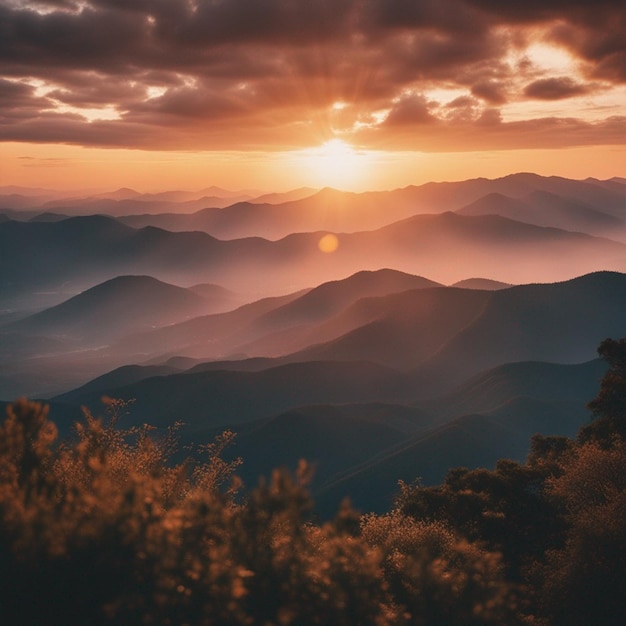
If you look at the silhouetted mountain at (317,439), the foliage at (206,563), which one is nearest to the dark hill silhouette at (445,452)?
the silhouetted mountain at (317,439)

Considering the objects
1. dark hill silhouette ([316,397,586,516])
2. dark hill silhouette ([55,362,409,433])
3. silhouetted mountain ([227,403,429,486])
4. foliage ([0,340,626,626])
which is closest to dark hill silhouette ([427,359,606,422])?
dark hill silhouette ([316,397,586,516])

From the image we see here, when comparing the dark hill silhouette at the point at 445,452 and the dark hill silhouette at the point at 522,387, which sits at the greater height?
the dark hill silhouette at the point at 522,387

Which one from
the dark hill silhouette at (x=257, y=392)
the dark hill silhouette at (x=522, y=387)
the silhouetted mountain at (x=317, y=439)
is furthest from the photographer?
the dark hill silhouette at (x=257, y=392)

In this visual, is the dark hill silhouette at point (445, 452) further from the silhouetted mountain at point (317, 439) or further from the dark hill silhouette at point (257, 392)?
the dark hill silhouette at point (257, 392)

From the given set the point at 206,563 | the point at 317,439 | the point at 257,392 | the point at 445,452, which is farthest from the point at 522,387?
the point at 206,563

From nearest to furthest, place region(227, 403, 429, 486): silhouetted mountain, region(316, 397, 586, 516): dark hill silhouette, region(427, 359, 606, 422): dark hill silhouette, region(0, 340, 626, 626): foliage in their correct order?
region(0, 340, 626, 626): foliage, region(316, 397, 586, 516): dark hill silhouette, region(227, 403, 429, 486): silhouetted mountain, region(427, 359, 606, 422): dark hill silhouette

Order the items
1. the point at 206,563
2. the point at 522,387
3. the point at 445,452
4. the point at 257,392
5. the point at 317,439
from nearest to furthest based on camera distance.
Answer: the point at 206,563 → the point at 445,452 → the point at 317,439 → the point at 522,387 → the point at 257,392

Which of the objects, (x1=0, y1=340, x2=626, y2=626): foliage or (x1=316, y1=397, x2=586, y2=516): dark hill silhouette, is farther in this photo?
(x1=316, y1=397, x2=586, y2=516): dark hill silhouette

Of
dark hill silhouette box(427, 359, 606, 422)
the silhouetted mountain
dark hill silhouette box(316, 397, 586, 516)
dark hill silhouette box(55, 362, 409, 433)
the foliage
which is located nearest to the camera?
the foliage

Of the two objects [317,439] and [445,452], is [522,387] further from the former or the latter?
[317,439]

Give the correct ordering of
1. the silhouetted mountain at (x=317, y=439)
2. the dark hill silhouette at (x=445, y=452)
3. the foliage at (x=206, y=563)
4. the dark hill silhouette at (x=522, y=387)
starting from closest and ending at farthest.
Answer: the foliage at (x=206, y=563), the dark hill silhouette at (x=445, y=452), the silhouetted mountain at (x=317, y=439), the dark hill silhouette at (x=522, y=387)

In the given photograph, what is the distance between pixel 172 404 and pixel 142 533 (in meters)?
175

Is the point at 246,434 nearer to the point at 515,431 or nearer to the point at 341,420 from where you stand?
the point at 341,420

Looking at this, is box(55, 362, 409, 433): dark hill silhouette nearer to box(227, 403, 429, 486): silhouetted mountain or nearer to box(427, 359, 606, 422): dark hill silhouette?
box(427, 359, 606, 422): dark hill silhouette
